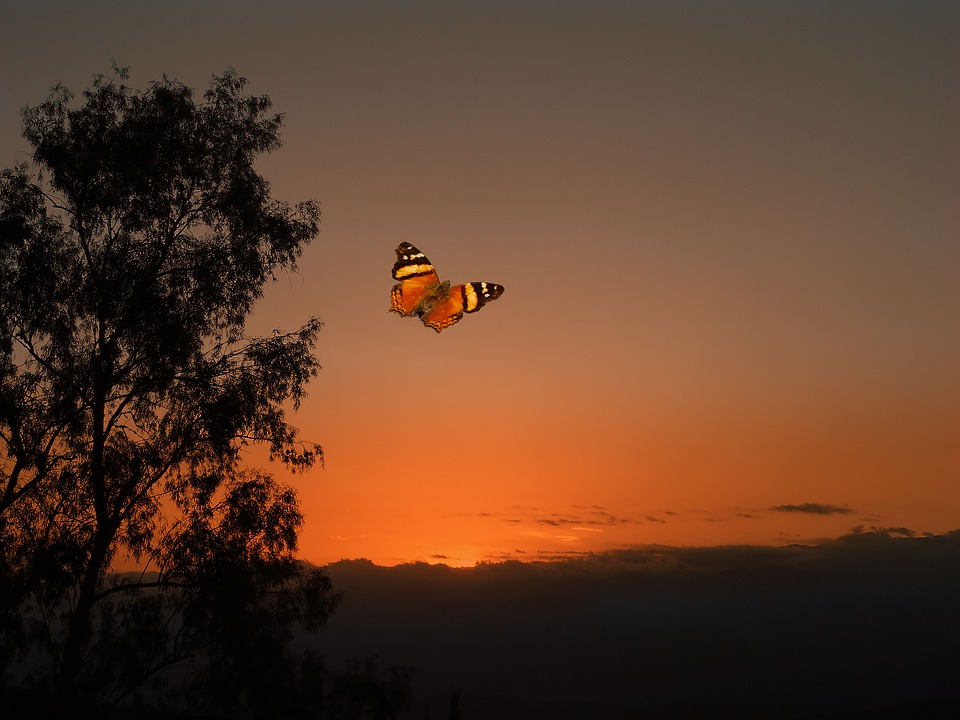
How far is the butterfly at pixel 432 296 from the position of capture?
1903 centimetres

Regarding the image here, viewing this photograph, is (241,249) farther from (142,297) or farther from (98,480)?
(98,480)

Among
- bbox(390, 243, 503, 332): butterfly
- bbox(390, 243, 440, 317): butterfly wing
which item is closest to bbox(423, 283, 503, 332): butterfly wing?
bbox(390, 243, 503, 332): butterfly

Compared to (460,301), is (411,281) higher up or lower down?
higher up

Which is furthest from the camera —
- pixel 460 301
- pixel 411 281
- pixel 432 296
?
pixel 411 281

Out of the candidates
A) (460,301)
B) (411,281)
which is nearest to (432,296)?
(460,301)

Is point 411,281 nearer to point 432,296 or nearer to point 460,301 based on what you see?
point 432,296

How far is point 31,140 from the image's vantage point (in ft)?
86.9

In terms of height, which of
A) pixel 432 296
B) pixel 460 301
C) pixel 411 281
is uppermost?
pixel 411 281

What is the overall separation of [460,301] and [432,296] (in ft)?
2.17

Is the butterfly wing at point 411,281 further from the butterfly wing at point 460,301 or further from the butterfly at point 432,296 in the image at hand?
the butterfly wing at point 460,301

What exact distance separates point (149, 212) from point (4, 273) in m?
4.02

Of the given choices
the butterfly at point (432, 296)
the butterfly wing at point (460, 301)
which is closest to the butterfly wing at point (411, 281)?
the butterfly at point (432, 296)

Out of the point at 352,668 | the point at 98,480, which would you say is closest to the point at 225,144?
the point at 98,480

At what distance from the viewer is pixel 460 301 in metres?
19.1
